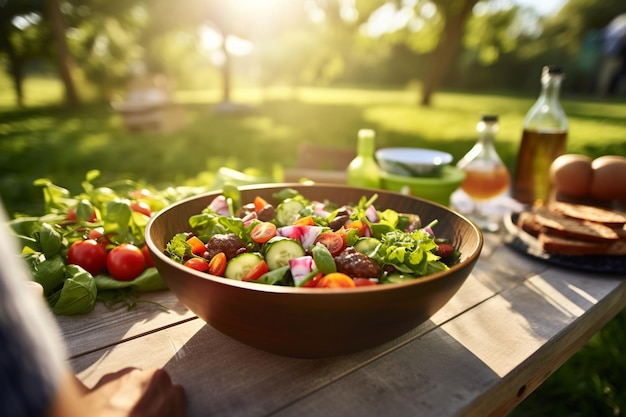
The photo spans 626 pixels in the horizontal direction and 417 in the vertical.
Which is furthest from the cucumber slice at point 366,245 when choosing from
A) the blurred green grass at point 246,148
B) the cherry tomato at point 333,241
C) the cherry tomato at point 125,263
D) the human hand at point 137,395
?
the blurred green grass at point 246,148

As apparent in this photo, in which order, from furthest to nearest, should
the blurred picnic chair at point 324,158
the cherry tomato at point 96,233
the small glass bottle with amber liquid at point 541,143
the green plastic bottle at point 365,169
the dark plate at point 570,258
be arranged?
1. the blurred picnic chair at point 324,158
2. the small glass bottle with amber liquid at point 541,143
3. the green plastic bottle at point 365,169
4. the dark plate at point 570,258
5. the cherry tomato at point 96,233

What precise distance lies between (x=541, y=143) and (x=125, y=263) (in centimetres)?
228

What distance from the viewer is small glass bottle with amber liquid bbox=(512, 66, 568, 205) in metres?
2.35

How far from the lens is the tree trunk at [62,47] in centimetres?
1267

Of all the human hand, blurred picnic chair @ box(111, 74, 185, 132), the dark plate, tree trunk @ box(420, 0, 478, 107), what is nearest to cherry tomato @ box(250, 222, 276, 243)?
the human hand

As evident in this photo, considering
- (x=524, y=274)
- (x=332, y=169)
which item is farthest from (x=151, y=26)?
(x=524, y=274)

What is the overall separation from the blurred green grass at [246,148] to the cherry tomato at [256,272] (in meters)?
1.41

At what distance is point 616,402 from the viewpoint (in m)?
2.40

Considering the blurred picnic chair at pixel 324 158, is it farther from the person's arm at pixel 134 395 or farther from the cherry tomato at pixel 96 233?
the person's arm at pixel 134 395

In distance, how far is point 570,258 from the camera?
1670 millimetres

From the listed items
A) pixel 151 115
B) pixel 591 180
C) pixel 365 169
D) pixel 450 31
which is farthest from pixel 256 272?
pixel 450 31

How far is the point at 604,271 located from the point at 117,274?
1732mm

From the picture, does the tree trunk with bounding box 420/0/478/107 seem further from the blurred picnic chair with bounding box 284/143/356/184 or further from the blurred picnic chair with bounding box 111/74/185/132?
the blurred picnic chair with bounding box 284/143/356/184

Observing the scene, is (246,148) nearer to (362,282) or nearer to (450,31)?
(450,31)
